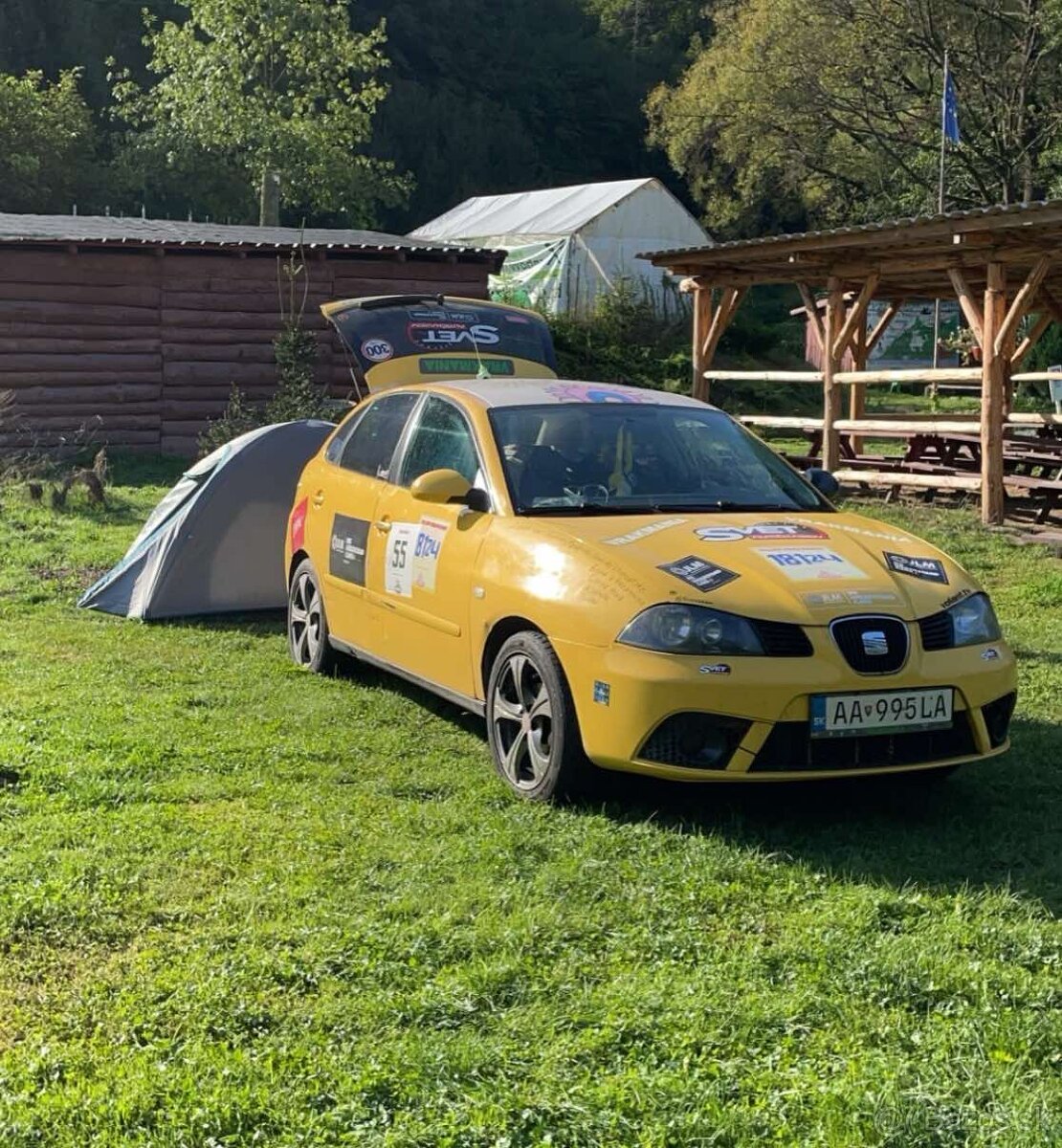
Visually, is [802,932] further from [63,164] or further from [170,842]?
[63,164]

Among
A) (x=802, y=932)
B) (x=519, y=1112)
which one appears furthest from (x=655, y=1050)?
(x=802, y=932)

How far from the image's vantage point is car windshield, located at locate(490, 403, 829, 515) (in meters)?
6.02

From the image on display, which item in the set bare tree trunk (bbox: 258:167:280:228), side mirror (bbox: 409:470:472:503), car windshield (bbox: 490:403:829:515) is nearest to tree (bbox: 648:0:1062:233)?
bare tree trunk (bbox: 258:167:280:228)

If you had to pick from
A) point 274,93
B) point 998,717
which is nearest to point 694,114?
point 274,93

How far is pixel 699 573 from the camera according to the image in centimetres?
515

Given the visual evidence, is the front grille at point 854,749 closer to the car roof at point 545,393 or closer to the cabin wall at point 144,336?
the car roof at point 545,393

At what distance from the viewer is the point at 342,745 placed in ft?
20.3

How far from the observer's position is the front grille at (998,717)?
532 cm

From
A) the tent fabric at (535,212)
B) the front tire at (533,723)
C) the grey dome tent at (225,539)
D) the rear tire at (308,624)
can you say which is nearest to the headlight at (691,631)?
the front tire at (533,723)

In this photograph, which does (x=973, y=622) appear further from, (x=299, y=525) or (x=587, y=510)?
(x=299, y=525)

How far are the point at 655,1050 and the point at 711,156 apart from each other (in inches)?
1724

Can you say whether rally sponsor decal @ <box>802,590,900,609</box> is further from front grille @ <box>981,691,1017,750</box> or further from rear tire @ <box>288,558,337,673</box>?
rear tire @ <box>288,558,337,673</box>

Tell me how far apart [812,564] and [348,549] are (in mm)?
2650

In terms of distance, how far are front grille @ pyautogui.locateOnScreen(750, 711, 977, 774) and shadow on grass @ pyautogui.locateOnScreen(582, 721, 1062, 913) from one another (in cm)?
17
